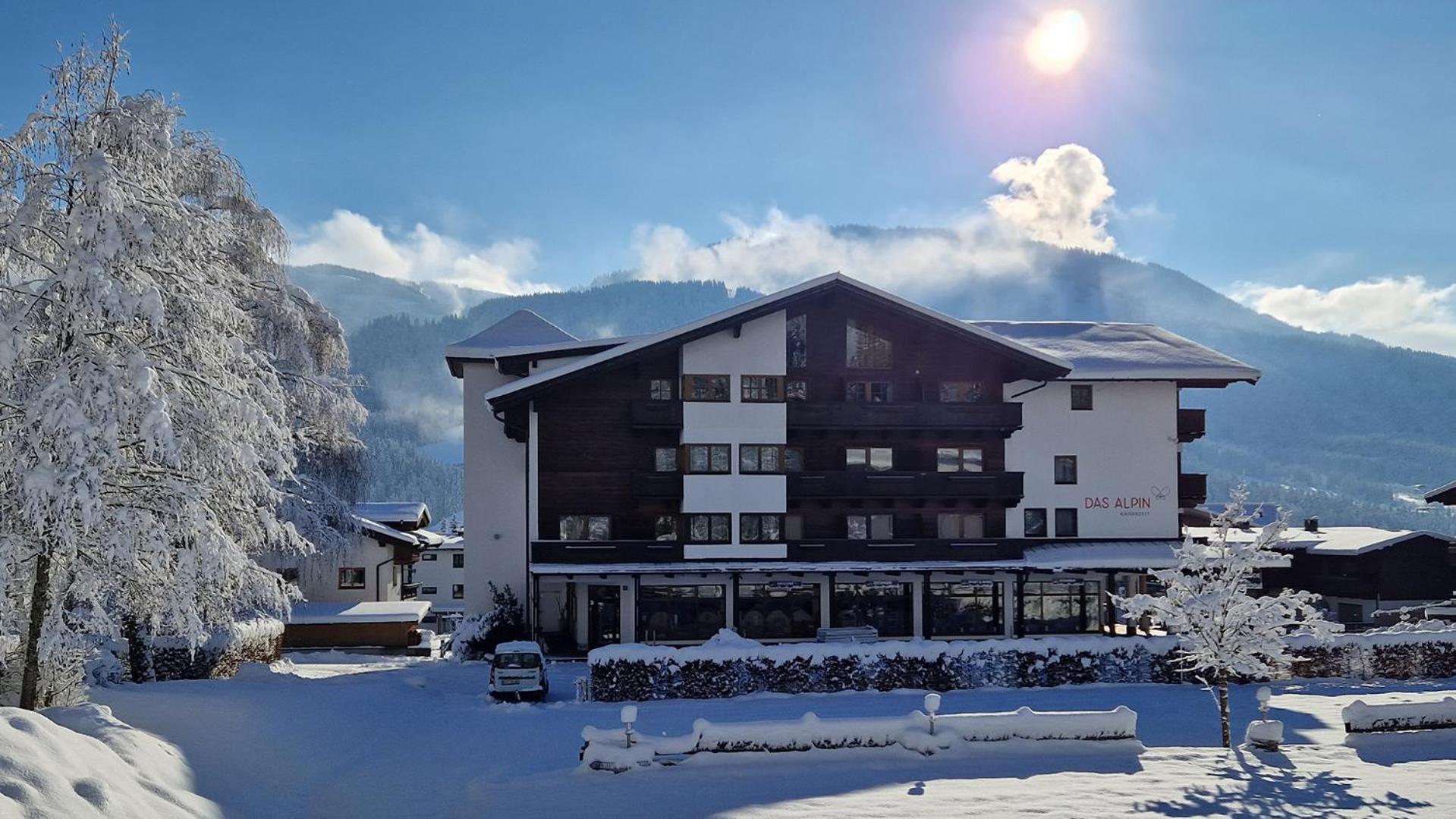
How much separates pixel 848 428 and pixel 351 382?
1815 centimetres

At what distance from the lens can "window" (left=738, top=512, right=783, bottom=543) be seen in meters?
37.6

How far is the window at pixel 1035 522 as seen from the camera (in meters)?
40.9

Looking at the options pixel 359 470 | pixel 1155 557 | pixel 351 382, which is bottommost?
pixel 1155 557

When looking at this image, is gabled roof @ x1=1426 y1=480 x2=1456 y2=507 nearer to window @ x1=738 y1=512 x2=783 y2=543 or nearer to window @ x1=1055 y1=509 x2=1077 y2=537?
window @ x1=1055 y1=509 x2=1077 y2=537

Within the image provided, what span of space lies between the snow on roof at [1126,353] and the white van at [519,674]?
2325cm

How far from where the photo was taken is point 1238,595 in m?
21.4

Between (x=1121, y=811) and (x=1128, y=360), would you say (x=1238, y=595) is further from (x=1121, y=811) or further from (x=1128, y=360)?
(x=1128, y=360)

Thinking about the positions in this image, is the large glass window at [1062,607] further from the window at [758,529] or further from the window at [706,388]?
the window at [706,388]

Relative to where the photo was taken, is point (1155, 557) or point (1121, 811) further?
point (1155, 557)

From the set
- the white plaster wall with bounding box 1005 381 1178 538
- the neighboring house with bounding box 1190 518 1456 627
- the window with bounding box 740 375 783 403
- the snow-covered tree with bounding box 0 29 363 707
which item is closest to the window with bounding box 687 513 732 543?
the window with bounding box 740 375 783 403

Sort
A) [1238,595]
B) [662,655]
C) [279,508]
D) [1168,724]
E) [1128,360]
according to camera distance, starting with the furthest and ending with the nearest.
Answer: [1128,360] < [279,508] < [662,655] < [1168,724] < [1238,595]

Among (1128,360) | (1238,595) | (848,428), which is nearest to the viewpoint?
(1238,595)

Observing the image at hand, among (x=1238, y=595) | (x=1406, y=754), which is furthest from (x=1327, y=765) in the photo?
(x=1238, y=595)

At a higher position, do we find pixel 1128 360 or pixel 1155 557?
pixel 1128 360
